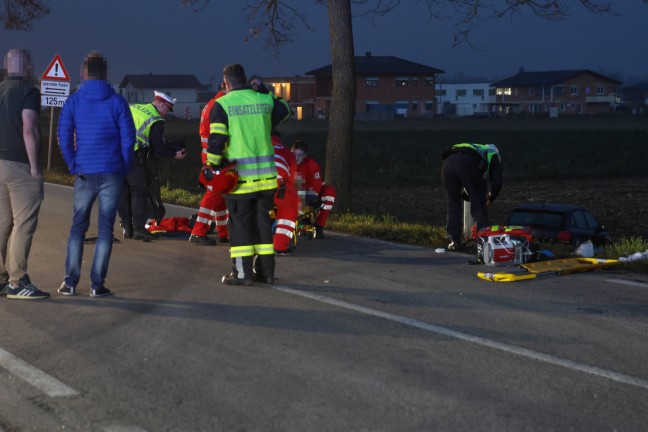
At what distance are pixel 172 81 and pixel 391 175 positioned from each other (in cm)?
12640

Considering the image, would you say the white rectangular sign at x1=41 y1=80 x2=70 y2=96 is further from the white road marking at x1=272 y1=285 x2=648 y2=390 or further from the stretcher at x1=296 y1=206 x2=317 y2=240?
the white road marking at x1=272 y1=285 x2=648 y2=390

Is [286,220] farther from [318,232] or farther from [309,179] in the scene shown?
[318,232]

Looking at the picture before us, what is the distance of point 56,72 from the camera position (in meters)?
26.9

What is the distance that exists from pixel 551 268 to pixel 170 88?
153m

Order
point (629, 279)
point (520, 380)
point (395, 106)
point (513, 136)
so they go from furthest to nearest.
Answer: point (395, 106), point (513, 136), point (629, 279), point (520, 380)

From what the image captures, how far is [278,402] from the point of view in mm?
5637

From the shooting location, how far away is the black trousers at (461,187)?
12195 mm

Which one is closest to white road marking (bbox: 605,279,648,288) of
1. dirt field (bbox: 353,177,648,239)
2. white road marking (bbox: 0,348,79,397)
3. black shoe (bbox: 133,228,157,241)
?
white road marking (bbox: 0,348,79,397)

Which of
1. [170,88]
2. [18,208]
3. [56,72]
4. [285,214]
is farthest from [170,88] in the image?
[18,208]

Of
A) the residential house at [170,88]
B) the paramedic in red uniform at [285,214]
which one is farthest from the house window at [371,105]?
the paramedic in red uniform at [285,214]

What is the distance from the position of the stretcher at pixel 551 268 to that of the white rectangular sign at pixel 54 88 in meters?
18.9

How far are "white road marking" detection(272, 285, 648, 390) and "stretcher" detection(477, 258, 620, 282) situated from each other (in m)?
1.85

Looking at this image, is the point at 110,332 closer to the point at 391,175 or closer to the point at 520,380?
the point at 520,380

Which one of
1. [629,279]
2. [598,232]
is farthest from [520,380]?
[598,232]
